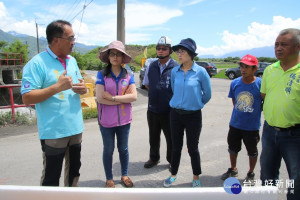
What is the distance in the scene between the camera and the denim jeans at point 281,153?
2064mm

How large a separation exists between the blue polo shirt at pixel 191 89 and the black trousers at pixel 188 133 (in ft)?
0.42

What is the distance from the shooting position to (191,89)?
286 centimetres

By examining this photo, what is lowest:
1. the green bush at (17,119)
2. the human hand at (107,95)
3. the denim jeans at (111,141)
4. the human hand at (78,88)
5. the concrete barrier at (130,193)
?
the green bush at (17,119)

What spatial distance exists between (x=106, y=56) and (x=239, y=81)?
6.26 feet

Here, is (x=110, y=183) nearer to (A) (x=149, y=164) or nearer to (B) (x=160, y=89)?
(A) (x=149, y=164)

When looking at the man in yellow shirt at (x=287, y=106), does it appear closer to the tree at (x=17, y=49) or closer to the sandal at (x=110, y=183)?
the sandal at (x=110, y=183)

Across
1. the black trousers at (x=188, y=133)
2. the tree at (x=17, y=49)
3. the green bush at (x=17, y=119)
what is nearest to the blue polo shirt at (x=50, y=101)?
the black trousers at (x=188, y=133)

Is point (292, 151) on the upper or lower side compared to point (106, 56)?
lower

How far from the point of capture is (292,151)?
2074 mm

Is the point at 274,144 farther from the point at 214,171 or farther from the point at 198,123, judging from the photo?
the point at 214,171

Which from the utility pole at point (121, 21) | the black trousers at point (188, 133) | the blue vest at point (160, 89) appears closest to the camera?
the black trousers at point (188, 133)

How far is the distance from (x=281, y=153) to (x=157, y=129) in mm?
1929

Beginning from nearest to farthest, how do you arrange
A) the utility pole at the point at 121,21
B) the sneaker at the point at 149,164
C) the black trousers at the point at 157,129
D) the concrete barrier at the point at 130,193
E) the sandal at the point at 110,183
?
1. the concrete barrier at the point at 130,193
2. the sandal at the point at 110,183
3. the black trousers at the point at 157,129
4. the sneaker at the point at 149,164
5. the utility pole at the point at 121,21

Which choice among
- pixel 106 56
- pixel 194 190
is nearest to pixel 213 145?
pixel 106 56
